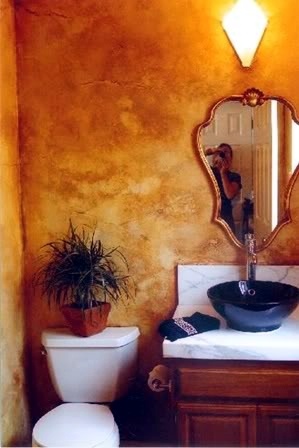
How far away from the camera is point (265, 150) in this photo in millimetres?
2711

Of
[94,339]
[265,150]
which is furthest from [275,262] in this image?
[94,339]

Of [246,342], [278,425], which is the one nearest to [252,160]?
[246,342]

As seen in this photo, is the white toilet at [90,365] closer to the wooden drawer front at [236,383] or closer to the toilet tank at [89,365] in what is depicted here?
the toilet tank at [89,365]

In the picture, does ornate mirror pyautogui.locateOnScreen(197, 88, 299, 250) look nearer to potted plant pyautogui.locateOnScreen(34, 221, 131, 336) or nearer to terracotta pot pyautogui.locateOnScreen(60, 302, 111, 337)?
potted plant pyautogui.locateOnScreen(34, 221, 131, 336)

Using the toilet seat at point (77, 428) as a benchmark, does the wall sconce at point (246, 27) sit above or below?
above

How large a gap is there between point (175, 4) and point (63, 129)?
795mm

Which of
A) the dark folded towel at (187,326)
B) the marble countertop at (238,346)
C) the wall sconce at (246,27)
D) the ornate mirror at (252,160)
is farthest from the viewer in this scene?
the ornate mirror at (252,160)

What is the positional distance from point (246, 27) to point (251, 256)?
1039mm

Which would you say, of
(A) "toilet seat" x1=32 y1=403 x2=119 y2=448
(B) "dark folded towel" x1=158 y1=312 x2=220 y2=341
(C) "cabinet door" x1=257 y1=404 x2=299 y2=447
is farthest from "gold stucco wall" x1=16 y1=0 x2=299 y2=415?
(C) "cabinet door" x1=257 y1=404 x2=299 y2=447

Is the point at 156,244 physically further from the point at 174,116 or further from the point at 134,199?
the point at 174,116

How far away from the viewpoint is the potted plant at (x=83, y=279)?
8.86 feet

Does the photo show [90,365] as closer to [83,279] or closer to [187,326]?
[83,279]

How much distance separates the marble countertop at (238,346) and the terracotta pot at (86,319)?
47cm

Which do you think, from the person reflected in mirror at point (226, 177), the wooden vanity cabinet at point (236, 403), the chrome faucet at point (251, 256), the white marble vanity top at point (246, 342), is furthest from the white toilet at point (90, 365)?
the person reflected in mirror at point (226, 177)
